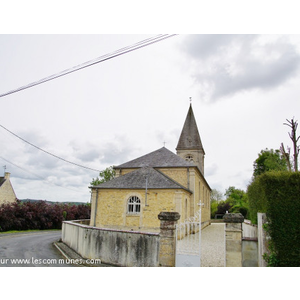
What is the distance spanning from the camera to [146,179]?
1873 centimetres

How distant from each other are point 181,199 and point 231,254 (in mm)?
10360

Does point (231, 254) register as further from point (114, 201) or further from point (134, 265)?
point (114, 201)

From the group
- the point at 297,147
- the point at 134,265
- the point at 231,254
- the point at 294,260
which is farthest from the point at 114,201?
the point at 297,147

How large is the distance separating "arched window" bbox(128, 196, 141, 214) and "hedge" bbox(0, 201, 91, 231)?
48.3ft

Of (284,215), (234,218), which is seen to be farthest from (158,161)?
(284,215)

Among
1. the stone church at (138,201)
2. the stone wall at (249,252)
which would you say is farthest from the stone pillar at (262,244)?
the stone church at (138,201)

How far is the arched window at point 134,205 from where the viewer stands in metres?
18.7

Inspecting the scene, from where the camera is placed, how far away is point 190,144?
35094mm

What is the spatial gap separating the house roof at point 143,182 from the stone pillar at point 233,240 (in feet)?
33.1

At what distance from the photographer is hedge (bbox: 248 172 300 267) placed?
7.17 meters

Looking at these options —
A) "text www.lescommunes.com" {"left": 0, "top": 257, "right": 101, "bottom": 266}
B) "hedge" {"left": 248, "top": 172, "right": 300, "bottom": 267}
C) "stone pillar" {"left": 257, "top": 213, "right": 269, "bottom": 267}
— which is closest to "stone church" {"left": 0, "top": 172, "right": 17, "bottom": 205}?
"text www.lescommunes.com" {"left": 0, "top": 257, "right": 101, "bottom": 266}

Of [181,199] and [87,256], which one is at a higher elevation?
[181,199]

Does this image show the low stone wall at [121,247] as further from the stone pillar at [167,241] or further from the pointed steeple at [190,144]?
the pointed steeple at [190,144]

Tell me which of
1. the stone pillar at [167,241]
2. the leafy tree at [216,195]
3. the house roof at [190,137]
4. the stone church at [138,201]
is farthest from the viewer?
the leafy tree at [216,195]
